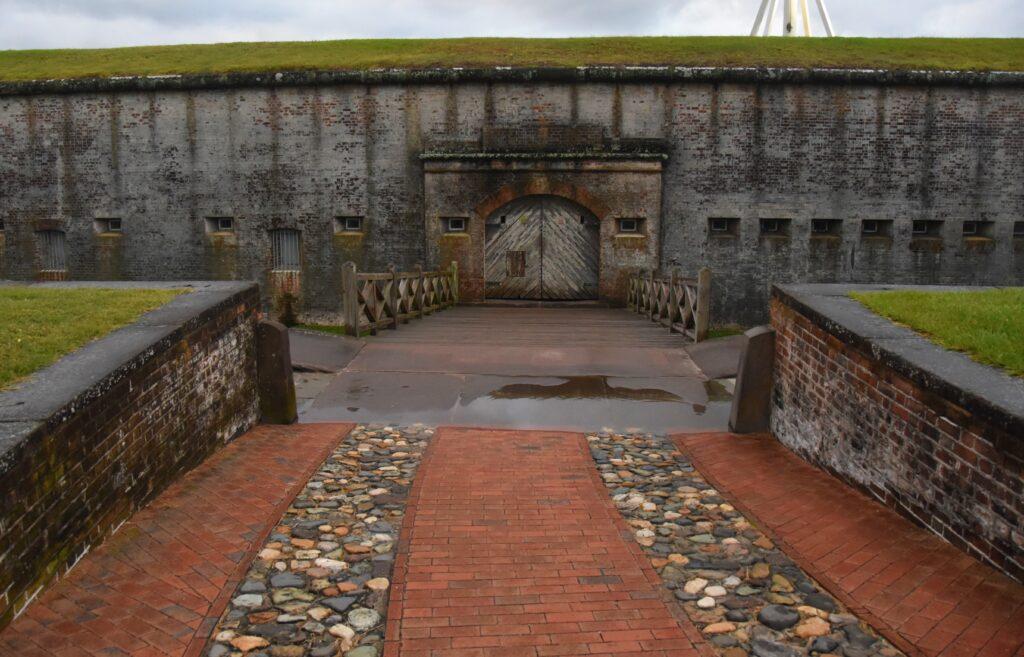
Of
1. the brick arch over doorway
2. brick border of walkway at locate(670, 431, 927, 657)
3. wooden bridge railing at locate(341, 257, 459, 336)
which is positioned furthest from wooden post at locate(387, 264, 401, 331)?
brick border of walkway at locate(670, 431, 927, 657)

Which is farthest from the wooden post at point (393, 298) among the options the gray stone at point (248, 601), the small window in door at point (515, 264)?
the gray stone at point (248, 601)

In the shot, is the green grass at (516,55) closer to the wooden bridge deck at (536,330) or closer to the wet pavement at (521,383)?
the wooden bridge deck at (536,330)

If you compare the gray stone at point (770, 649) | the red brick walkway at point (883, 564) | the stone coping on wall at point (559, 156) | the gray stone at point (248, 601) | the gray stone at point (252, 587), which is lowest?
the gray stone at point (770, 649)

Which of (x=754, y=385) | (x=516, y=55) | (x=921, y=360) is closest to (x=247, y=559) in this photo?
(x=921, y=360)

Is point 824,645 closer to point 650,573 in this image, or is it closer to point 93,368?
point 650,573

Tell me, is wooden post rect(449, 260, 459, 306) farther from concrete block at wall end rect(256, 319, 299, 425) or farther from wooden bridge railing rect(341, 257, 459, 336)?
concrete block at wall end rect(256, 319, 299, 425)

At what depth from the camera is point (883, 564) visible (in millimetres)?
3947

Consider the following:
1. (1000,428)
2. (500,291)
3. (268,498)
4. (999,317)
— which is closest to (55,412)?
(268,498)

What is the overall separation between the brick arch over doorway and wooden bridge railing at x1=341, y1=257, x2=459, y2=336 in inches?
74.4

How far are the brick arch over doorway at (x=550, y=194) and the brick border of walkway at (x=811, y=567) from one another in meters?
11.1

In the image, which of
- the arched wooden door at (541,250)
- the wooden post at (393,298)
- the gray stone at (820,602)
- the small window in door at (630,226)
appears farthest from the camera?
the arched wooden door at (541,250)

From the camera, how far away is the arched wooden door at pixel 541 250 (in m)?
17.4

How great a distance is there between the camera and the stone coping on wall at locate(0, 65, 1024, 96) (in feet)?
55.8

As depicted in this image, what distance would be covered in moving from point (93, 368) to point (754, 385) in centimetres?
515
